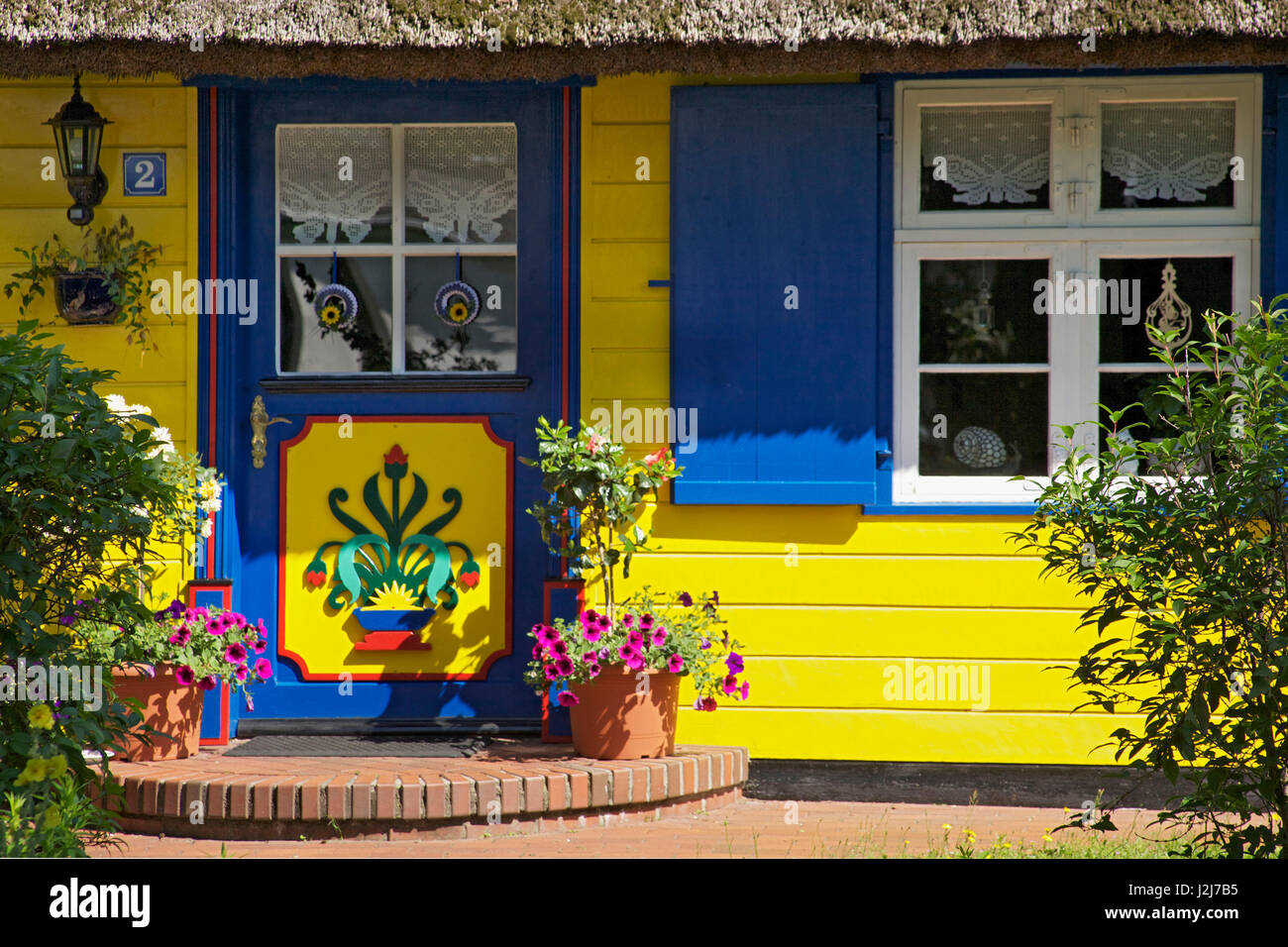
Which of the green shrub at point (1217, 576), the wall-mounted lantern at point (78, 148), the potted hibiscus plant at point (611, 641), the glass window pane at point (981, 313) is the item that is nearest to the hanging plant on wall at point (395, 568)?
the potted hibiscus plant at point (611, 641)

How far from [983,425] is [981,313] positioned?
44cm

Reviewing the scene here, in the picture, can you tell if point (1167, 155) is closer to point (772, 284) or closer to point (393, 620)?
point (772, 284)

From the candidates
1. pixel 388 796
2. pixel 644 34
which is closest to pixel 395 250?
pixel 644 34

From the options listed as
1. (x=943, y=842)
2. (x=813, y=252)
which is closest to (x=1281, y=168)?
(x=813, y=252)

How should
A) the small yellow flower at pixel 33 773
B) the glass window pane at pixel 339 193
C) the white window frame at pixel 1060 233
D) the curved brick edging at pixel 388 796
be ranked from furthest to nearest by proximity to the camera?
the glass window pane at pixel 339 193
the white window frame at pixel 1060 233
the curved brick edging at pixel 388 796
the small yellow flower at pixel 33 773

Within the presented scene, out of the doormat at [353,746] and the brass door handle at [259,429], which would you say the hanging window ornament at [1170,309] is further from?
the brass door handle at [259,429]

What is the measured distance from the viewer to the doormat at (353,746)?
4734mm

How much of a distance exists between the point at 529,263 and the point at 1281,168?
2.88 meters

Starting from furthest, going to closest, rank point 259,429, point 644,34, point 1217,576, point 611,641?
point 259,429, point 611,641, point 644,34, point 1217,576

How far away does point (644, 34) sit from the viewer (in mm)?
4367

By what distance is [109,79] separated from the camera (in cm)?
484

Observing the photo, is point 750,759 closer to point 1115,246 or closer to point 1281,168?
point 1115,246

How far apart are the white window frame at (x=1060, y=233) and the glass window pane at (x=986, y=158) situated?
0.05 m

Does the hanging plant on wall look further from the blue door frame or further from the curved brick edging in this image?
the curved brick edging
